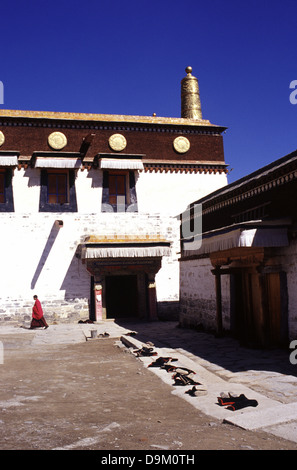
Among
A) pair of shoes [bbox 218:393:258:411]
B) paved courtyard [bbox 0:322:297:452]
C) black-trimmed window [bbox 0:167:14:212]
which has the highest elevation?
black-trimmed window [bbox 0:167:14:212]

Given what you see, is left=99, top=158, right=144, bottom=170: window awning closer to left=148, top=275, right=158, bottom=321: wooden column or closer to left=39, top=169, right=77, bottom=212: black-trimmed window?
left=39, top=169, right=77, bottom=212: black-trimmed window

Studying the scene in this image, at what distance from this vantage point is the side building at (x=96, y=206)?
16750 millimetres

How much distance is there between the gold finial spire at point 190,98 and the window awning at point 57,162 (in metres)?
7.99

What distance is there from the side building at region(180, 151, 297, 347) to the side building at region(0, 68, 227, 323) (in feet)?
18.9

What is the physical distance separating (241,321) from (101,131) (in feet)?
38.2

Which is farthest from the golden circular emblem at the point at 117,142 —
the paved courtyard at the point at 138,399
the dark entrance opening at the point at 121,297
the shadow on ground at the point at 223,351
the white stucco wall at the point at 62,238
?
the paved courtyard at the point at 138,399

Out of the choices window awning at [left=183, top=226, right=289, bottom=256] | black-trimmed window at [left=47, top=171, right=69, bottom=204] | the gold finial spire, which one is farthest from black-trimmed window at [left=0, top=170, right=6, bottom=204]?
window awning at [left=183, top=226, right=289, bottom=256]

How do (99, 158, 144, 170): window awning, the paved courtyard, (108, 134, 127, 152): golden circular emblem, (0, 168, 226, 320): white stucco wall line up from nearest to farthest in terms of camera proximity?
the paved courtyard → (0, 168, 226, 320): white stucco wall → (99, 158, 144, 170): window awning → (108, 134, 127, 152): golden circular emblem

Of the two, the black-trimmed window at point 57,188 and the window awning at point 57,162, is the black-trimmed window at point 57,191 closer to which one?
the black-trimmed window at point 57,188

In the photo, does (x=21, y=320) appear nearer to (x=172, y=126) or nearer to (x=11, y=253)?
(x=11, y=253)

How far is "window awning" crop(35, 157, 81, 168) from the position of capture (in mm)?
17125

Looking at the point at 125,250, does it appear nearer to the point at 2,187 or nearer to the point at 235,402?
the point at 2,187

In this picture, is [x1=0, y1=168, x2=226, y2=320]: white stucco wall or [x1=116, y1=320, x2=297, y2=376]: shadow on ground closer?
[x1=116, y1=320, x2=297, y2=376]: shadow on ground
